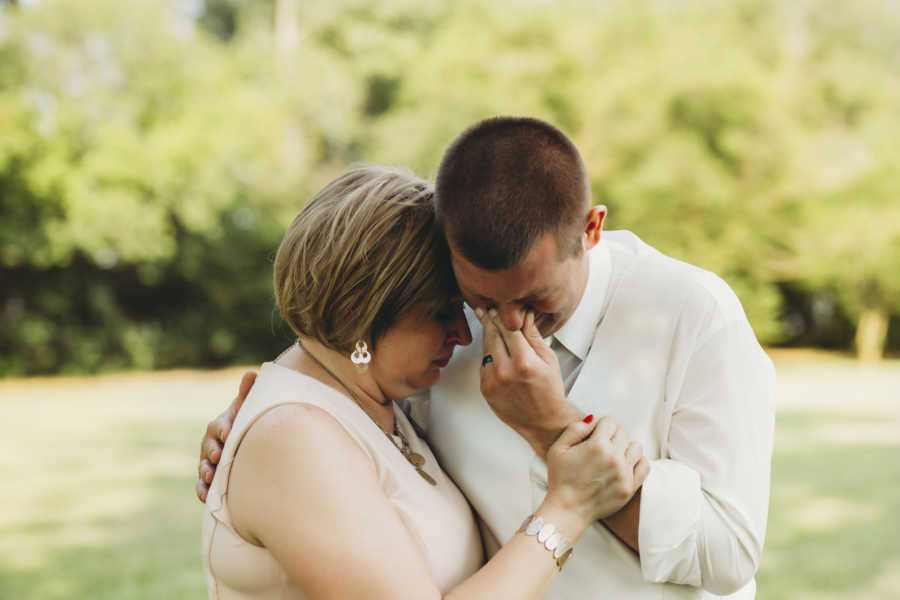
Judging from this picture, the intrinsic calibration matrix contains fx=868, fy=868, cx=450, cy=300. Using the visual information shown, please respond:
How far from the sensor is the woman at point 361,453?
6.70ft

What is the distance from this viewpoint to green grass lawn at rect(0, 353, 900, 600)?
7344 mm

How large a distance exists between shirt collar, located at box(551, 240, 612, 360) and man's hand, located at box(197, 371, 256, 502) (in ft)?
3.18

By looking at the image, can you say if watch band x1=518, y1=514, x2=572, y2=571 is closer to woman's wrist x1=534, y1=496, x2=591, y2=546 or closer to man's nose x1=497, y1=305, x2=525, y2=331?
woman's wrist x1=534, y1=496, x2=591, y2=546

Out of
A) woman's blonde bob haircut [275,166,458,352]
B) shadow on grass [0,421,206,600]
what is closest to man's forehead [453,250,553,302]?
woman's blonde bob haircut [275,166,458,352]

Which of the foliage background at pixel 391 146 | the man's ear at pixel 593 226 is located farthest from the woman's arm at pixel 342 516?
the foliage background at pixel 391 146

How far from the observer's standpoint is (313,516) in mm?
2025

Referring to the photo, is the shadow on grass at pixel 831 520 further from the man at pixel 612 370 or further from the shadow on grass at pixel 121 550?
the man at pixel 612 370

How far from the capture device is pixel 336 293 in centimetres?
229

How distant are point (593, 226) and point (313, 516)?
1055mm

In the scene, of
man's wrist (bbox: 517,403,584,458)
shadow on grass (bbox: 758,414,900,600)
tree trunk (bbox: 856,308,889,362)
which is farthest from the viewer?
tree trunk (bbox: 856,308,889,362)

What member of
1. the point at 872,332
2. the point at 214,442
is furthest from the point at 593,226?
the point at 872,332

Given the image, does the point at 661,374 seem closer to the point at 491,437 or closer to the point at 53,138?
the point at 491,437

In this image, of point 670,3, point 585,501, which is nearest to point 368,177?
point 585,501

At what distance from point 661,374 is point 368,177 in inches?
38.4
